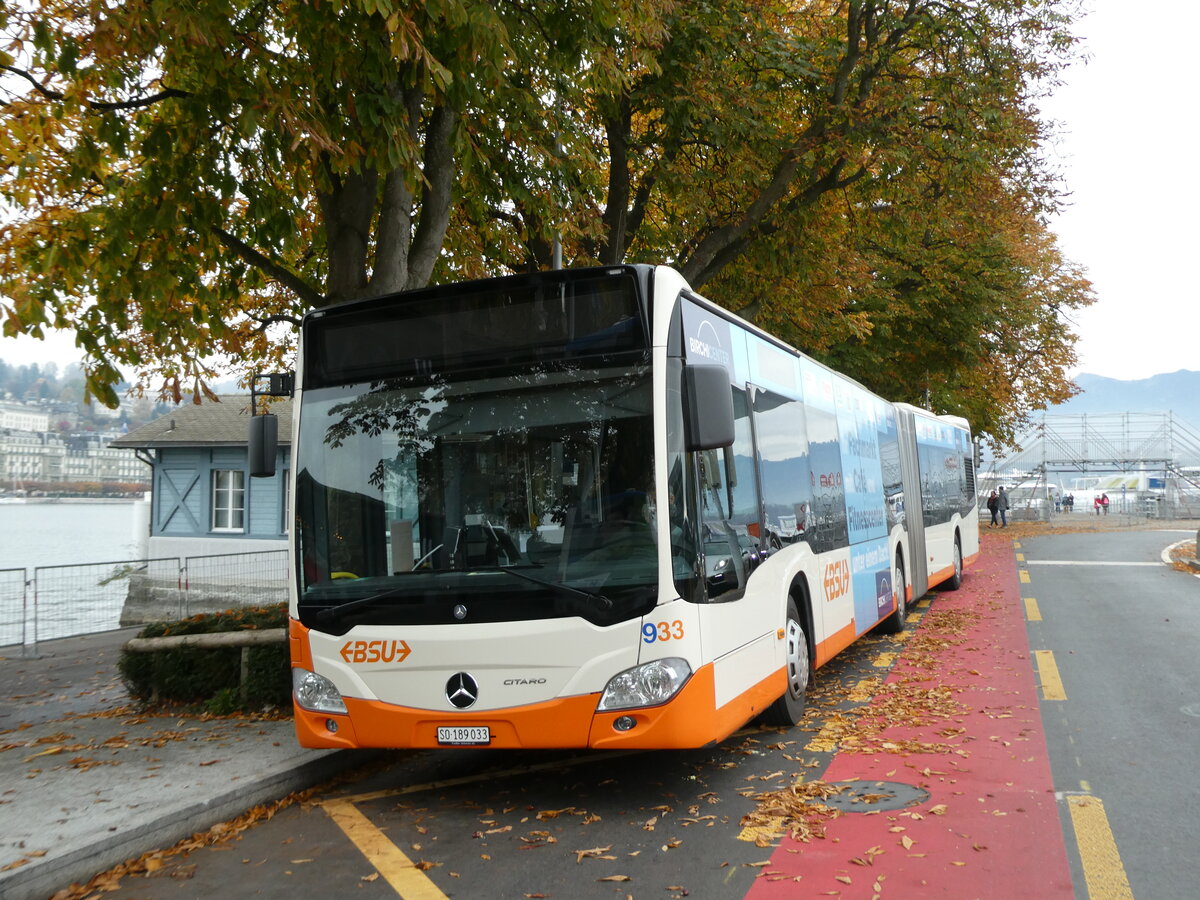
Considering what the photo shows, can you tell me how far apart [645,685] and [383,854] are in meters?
1.58

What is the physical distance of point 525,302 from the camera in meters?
6.32

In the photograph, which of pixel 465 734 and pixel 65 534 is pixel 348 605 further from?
pixel 65 534

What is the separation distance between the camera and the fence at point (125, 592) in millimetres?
14078

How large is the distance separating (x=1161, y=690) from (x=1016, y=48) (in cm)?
949

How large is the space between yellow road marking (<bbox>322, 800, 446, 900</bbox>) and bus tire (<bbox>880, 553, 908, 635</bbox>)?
835 centimetres

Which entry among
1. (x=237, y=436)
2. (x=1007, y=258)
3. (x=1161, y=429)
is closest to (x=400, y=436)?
(x=1007, y=258)

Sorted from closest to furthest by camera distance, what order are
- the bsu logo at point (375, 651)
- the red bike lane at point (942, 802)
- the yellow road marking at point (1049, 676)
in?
the red bike lane at point (942, 802) → the bsu logo at point (375, 651) → the yellow road marking at point (1049, 676)

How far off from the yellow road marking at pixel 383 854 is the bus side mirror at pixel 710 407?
261 centimetres

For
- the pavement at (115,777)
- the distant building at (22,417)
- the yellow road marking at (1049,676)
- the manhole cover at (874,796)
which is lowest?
the manhole cover at (874,796)

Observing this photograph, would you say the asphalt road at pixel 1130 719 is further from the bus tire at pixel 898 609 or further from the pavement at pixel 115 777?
the pavement at pixel 115 777

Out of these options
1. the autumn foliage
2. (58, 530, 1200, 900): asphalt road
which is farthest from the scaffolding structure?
(58, 530, 1200, 900): asphalt road

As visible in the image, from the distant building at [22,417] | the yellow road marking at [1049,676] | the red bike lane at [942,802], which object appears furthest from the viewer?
the distant building at [22,417]

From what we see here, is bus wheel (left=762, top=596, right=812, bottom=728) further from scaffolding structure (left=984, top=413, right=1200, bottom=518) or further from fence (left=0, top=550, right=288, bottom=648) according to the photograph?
scaffolding structure (left=984, top=413, right=1200, bottom=518)

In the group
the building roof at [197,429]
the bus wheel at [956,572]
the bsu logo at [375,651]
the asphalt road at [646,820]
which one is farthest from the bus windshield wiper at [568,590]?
the building roof at [197,429]
